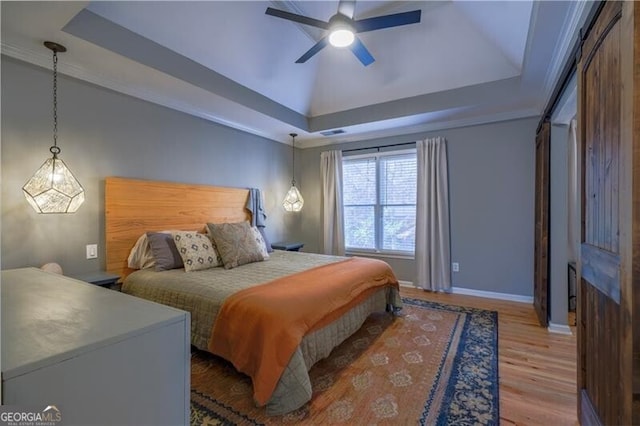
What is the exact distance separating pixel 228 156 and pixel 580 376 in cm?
407

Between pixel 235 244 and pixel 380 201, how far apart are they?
8.76ft

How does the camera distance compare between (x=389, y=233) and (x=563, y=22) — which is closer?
(x=563, y=22)

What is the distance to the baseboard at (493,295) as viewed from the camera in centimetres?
380

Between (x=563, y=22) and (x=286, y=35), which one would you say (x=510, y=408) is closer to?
(x=563, y=22)

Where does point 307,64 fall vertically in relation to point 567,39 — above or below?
above

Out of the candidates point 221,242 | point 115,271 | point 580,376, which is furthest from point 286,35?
point 580,376

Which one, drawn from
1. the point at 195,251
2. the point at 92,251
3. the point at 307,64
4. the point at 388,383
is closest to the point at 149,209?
the point at 92,251

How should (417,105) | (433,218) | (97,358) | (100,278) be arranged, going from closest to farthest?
1. (97,358)
2. (100,278)
3. (417,105)
4. (433,218)

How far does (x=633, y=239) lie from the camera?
1.03 metres

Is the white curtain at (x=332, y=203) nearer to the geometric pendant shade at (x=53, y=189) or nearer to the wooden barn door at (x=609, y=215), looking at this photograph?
the geometric pendant shade at (x=53, y=189)

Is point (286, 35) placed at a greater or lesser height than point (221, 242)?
greater

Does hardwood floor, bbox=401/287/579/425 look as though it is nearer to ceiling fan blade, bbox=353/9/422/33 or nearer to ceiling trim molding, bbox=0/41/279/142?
ceiling fan blade, bbox=353/9/422/33

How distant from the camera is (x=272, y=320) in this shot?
1828 mm

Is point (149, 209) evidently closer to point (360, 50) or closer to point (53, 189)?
point (53, 189)
